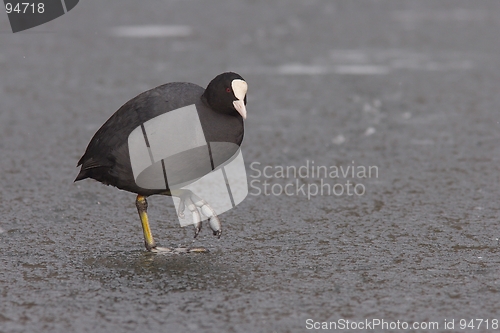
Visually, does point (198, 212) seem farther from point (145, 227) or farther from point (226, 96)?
point (226, 96)

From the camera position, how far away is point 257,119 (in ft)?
24.4

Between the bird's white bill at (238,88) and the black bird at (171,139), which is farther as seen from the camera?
the bird's white bill at (238,88)

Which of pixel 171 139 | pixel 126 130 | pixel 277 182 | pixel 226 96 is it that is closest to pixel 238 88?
pixel 226 96

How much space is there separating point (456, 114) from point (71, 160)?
3.53m

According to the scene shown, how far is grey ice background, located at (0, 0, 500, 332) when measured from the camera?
3467 millimetres

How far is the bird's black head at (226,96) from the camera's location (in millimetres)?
→ 4102

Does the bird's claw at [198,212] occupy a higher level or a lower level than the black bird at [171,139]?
lower

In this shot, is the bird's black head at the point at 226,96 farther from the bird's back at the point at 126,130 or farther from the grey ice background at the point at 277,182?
the grey ice background at the point at 277,182

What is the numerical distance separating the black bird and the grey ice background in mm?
376

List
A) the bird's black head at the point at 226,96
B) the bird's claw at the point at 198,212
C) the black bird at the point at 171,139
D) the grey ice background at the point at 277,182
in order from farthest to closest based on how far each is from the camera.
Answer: the bird's claw at the point at 198,212 < the bird's black head at the point at 226,96 < the black bird at the point at 171,139 < the grey ice background at the point at 277,182

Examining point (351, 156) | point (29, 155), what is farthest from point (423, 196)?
point (29, 155)

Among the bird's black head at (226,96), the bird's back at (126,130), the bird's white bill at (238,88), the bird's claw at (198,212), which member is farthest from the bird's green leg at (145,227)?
the bird's white bill at (238,88)

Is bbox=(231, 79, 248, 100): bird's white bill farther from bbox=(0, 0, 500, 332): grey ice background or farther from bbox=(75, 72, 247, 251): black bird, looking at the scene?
bbox=(0, 0, 500, 332): grey ice background

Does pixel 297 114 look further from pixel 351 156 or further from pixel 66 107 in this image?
pixel 66 107
